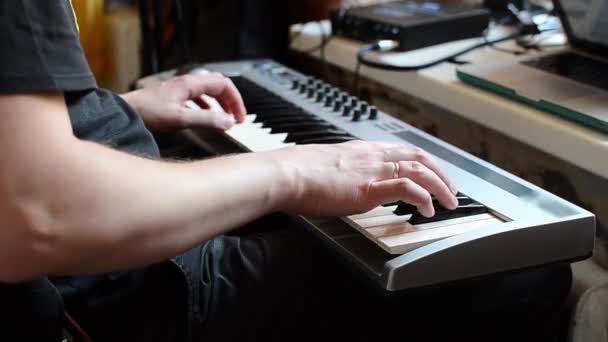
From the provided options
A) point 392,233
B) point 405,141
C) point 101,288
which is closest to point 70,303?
point 101,288

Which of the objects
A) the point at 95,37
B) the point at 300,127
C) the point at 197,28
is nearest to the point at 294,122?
the point at 300,127

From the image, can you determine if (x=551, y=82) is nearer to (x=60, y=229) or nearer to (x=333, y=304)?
(x=333, y=304)

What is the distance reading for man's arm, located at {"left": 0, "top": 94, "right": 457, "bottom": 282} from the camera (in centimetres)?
58

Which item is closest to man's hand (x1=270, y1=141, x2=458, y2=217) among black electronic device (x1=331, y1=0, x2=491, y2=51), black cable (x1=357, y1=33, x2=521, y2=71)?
black cable (x1=357, y1=33, x2=521, y2=71)

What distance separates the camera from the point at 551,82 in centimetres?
108

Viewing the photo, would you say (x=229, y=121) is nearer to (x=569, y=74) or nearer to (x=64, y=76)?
(x=64, y=76)

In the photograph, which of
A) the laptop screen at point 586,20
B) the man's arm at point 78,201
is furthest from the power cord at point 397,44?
the man's arm at point 78,201

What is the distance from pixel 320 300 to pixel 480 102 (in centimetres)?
44

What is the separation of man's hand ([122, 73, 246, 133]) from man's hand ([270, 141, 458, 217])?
0.99 ft

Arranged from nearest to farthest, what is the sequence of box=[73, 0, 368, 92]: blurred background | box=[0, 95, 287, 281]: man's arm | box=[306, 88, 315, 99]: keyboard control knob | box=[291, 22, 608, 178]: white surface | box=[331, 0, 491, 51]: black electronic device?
box=[0, 95, 287, 281]: man's arm < box=[291, 22, 608, 178]: white surface < box=[306, 88, 315, 99]: keyboard control knob < box=[331, 0, 491, 51]: black electronic device < box=[73, 0, 368, 92]: blurred background

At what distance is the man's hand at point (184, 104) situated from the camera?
1.04 m

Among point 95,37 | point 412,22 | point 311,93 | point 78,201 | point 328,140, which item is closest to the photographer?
point 78,201

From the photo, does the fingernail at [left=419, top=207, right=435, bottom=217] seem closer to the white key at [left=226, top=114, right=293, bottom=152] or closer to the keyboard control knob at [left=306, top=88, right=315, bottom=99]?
the white key at [left=226, top=114, right=293, bottom=152]

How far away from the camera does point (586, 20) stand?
1.13 m
